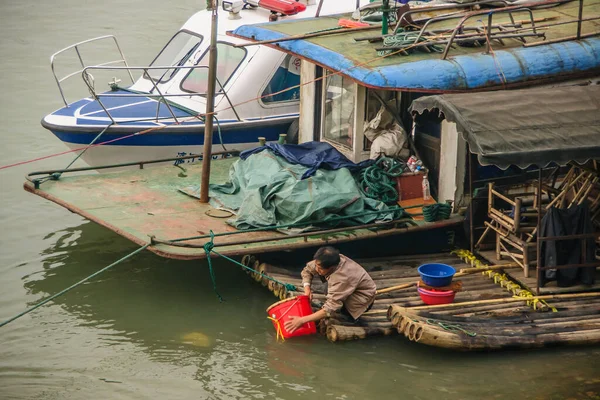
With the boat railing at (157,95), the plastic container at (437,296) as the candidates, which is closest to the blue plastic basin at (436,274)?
the plastic container at (437,296)

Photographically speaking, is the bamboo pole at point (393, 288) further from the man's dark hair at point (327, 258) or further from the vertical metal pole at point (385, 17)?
the vertical metal pole at point (385, 17)

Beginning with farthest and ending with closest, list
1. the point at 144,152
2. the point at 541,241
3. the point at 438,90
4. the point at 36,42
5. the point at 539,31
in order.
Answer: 1. the point at 36,42
2. the point at 144,152
3. the point at 539,31
4. the point at 438,90
5. the point at 541,241

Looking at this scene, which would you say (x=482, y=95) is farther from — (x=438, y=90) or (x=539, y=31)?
(x=539, y=31)

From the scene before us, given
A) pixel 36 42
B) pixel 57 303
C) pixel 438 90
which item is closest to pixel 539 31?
pixel 438 90

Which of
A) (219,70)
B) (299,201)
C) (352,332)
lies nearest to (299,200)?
(299,201)

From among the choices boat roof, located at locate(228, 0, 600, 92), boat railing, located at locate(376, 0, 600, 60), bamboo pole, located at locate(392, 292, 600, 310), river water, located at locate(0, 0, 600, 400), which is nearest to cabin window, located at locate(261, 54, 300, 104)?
boat roof, located at locate(228, 0, 600, 92)

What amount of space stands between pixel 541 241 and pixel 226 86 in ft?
18.9

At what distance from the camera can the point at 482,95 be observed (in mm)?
9742

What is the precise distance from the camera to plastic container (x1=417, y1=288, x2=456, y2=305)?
9.41 metres

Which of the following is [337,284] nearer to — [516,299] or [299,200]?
[299,200]

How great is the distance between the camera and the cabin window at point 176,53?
1414 cm

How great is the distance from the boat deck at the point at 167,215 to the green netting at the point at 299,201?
161 mm

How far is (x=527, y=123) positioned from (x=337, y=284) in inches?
97.3

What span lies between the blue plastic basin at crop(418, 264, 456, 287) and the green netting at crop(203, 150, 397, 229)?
969 millimetres
